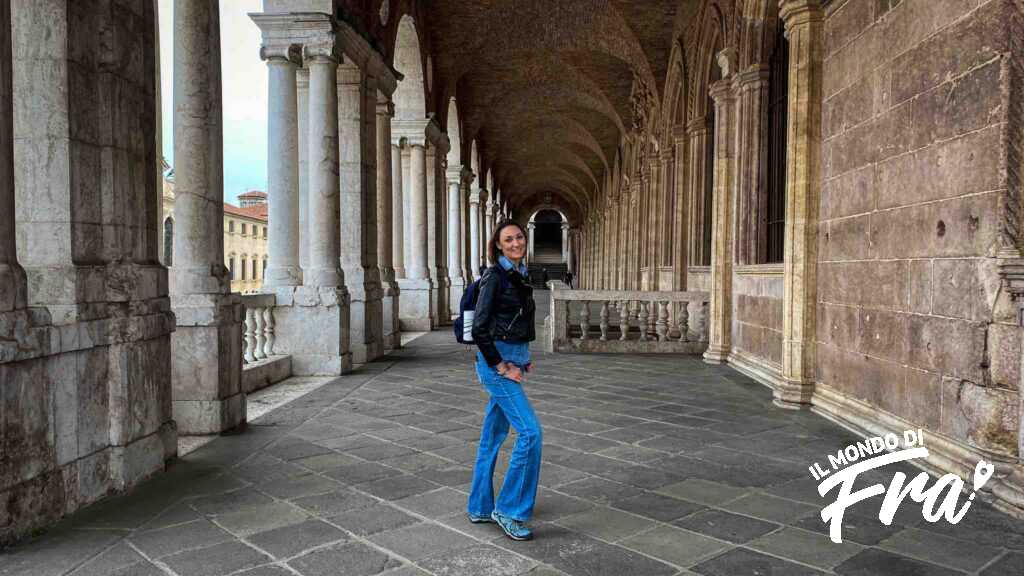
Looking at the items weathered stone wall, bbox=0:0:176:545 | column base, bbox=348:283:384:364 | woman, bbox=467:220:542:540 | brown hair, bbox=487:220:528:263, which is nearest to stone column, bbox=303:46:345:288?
column base, bbox=348:283:384:364

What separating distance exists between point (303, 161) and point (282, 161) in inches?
26.3

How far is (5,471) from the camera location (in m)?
3.09

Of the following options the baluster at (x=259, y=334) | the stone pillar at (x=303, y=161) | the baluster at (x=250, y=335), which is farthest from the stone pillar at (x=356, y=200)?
the baluster at (x=250, y=335)

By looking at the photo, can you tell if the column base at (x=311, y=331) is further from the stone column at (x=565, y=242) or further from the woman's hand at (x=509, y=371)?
the stone column at (x=565, y=242)

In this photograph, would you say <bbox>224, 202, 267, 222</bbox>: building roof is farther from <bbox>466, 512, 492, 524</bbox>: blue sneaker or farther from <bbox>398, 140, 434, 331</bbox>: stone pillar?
<bbox>466, 512, 492, 524</bbox>: blue sneaker

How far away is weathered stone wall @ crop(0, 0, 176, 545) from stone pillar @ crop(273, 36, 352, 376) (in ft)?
13.8

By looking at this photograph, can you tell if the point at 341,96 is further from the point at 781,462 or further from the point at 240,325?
the point at 781,462

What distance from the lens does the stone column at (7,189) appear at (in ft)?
10.3

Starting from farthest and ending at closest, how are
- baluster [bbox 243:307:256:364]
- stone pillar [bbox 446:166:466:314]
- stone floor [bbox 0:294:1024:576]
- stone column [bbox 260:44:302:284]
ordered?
stone pillar [bbox 446:166:466:314] < stone column [bbox 260:44:302:284] < baluster [bbox 243:307:256:364] < stone floor [bbox 0:294:1024:576]

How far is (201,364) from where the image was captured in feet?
17.0

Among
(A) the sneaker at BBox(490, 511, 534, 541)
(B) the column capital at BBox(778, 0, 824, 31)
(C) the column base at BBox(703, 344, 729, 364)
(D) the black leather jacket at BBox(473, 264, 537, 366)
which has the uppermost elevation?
(B) the column capital at BBox(778, 0, 824, 31)

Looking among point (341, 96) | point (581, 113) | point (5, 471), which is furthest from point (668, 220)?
point (5, 471)

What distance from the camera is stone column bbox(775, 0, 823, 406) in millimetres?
6324

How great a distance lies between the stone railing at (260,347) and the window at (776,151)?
5.92 metres
